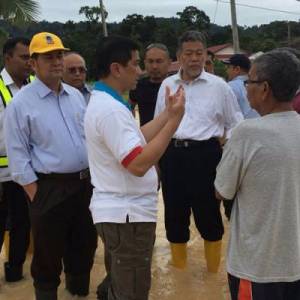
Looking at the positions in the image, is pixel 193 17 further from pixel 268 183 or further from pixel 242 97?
pixel 268 183

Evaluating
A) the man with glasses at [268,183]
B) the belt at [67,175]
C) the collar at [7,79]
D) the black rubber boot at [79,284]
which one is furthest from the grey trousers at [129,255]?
the collar at [7,79]

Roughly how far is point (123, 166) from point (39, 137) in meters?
1.01

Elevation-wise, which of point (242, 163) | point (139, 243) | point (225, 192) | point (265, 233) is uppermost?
point (242, 163)

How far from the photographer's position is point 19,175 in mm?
3037

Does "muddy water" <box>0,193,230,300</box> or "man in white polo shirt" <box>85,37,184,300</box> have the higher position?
"man in white polo shirt" <box>85,37,184,300</box>

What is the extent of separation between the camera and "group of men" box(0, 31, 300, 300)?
2.02 metres

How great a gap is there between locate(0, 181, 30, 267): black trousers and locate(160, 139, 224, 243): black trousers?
3.98ft

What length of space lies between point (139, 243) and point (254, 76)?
1017 mm

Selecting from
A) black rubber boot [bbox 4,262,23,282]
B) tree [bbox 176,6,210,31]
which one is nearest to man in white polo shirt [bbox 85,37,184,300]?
black rubber boot [bbox 4,262,23,282]

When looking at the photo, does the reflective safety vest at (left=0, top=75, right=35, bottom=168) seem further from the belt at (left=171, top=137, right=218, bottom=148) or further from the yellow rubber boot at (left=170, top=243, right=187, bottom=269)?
the yellow rubber boot at (left=170, top=243, right=187, bottom=269)

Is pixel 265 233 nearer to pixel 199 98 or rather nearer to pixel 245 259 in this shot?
pixel 245 259

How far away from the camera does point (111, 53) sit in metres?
2.43

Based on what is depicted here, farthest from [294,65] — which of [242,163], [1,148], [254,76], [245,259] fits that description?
[1,148]

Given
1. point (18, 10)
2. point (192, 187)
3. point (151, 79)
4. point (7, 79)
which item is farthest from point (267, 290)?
point (18, 10)
